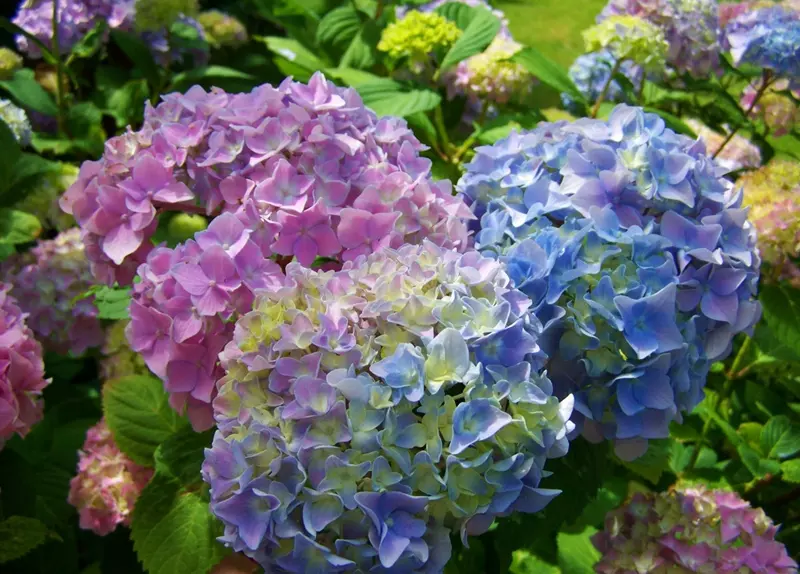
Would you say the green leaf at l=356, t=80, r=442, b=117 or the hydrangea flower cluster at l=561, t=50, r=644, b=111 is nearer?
the green leaf at l=356, t=80, r=442, b=117

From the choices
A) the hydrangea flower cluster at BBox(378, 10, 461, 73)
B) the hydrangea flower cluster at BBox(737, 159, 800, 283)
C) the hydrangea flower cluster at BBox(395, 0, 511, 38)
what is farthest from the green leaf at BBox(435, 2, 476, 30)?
the hydrangea flower cluster at BBox(737, 159, 800, 283)

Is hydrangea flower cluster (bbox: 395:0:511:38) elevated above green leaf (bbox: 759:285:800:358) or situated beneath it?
elevated above

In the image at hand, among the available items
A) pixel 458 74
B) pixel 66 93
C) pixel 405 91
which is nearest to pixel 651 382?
pixel 405 91

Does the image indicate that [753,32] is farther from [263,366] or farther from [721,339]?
[263,366]

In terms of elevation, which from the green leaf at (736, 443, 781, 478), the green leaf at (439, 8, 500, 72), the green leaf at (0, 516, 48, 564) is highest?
the green leaf at (439, 8, 500, 72)

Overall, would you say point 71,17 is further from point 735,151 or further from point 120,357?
point 735,151

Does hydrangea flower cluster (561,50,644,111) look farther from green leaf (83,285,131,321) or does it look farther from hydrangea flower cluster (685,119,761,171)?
green leaf (83,285,131,321)

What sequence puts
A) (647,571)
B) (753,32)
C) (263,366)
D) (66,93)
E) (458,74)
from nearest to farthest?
(263,366) → (647,571) → (753,32) → (458,74) → (66,93)
